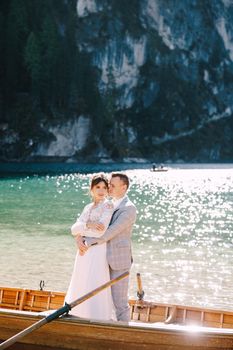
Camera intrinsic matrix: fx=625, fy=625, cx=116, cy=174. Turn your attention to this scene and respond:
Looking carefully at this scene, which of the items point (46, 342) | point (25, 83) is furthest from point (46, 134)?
point (46, 342)

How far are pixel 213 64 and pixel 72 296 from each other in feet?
507

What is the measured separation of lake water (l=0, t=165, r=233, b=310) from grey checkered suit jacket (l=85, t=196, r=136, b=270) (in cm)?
800

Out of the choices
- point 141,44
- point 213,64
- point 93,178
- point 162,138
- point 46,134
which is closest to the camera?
point 93,178

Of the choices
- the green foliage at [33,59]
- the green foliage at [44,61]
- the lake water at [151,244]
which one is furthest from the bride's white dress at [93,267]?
the green foliage at [33,59]

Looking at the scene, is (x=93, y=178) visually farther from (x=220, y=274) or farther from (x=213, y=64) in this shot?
(x=213, y=64)

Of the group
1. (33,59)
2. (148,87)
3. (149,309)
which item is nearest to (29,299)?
(149,309)

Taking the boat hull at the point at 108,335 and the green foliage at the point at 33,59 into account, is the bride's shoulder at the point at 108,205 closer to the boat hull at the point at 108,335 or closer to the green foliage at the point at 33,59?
the boat hull at the point at 108,335

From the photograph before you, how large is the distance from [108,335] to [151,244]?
56.6 feet

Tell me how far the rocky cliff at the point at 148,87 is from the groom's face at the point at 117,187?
8897cm

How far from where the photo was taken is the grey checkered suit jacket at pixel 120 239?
8453 millimetres

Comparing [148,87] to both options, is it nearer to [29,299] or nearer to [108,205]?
[29,299]

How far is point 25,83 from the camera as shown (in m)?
104

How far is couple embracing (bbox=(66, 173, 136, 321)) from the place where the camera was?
8.44 m

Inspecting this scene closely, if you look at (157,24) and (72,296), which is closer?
(72,296)
